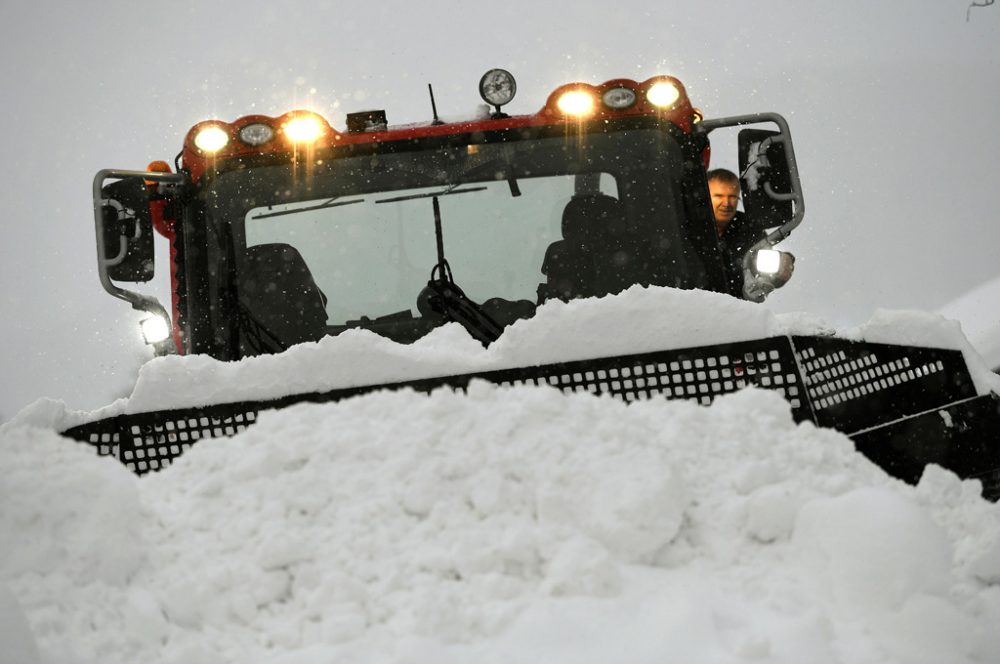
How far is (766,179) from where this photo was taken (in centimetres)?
382

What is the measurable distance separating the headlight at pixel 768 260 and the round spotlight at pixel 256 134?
2.04m

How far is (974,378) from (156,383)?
2613mm

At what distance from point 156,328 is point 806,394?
2.60 metres

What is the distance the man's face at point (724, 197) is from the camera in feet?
15.9

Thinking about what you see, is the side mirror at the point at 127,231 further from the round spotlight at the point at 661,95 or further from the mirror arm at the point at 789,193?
the mirror arm at the point at 789,193

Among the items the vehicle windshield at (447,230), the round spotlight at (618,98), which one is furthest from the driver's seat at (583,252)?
the round spotlight at (618,98)

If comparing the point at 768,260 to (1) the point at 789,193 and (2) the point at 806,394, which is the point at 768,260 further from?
(2) the point at 806,394

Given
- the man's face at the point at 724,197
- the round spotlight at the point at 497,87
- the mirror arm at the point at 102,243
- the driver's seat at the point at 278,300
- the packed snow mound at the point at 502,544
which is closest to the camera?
the packed snow mound at the point at 502,544

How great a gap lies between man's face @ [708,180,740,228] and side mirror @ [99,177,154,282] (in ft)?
8.74

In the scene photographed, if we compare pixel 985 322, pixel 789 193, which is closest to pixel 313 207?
pixel 789 193

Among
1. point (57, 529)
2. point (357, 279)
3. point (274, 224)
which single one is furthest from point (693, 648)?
point (274, 224)

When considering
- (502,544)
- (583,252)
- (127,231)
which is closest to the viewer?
(502,544)

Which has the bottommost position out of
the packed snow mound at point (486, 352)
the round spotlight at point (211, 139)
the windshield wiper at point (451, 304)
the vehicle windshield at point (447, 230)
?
the packed snow mound at point (486, 352)

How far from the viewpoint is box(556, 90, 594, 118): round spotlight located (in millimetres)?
3973
